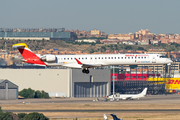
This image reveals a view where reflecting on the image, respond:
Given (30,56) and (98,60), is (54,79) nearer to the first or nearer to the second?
(30,56)

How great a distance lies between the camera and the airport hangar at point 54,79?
16075 cm

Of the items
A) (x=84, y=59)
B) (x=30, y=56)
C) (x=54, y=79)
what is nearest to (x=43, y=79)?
(x=54, y=79)

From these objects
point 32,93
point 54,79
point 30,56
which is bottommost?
point 32,93

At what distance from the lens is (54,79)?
529 feet

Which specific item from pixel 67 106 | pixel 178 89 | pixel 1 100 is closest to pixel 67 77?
pixel 1 100

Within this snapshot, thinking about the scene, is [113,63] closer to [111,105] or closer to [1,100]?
[111,105]

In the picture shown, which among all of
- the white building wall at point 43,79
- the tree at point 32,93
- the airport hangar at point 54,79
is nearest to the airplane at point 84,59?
the tree at point 32,93

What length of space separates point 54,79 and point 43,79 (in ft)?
15.0

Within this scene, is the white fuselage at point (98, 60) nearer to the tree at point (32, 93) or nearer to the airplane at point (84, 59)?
the airplane at point (84, 59)

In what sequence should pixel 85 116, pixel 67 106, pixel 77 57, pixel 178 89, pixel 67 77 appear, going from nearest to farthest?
pixel 77 57 < pixel 85 116 < pixel 67 106 < pixel 67 77 < pixel 178 89

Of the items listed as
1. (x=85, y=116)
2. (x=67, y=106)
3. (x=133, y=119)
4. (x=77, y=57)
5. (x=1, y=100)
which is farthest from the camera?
(x=1, y=100)

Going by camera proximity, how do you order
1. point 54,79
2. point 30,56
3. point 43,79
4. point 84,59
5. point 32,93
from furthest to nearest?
point 43,79 → point 54,79 → point 32,93 → point 30,56 → point 84,59

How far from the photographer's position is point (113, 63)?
255 ft

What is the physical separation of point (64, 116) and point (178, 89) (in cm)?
10662
